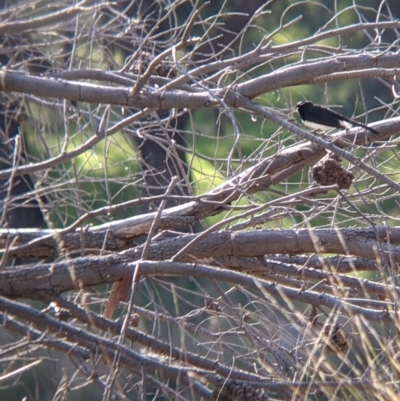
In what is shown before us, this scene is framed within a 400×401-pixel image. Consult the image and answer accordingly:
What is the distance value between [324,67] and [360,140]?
2.39 feet

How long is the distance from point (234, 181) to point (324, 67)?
2.33 ft

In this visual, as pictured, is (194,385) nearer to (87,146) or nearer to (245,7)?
(87,146)

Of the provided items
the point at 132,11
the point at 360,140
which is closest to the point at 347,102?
the point at 132,11

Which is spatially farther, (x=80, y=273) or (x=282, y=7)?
(x=282, y=7)

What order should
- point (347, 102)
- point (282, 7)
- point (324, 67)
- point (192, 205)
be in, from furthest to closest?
point (347, 102), point (282, 7), point (192, 205), point (324, 67)

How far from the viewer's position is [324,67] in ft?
7.62

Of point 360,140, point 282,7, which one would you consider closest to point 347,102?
point 282,7

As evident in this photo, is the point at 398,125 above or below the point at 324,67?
below

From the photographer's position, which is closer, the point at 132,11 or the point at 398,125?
the point at 398,125

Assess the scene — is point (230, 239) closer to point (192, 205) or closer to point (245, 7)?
point (192, 205)

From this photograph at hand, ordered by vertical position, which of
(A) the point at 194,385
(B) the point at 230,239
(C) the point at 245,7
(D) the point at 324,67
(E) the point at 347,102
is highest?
(D) the point at 324,67

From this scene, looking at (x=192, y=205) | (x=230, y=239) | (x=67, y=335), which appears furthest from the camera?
(x=192, y=205)

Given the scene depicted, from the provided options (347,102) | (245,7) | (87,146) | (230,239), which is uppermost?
(87,146)

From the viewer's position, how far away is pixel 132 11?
7.53m
